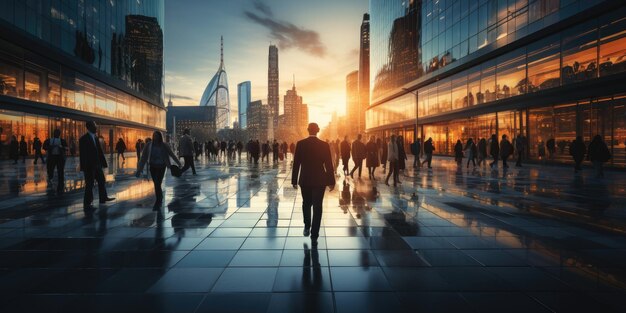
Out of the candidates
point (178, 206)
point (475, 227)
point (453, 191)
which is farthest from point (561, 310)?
point (453, 191)

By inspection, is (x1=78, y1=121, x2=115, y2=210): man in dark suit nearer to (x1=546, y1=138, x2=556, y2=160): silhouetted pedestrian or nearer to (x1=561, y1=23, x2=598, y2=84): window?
(x1=561, y1=23, x2=598, y2=84): window

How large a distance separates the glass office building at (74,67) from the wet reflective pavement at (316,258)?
23.9 meters

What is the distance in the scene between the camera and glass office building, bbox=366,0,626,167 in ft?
64.6

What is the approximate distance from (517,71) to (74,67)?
123ft

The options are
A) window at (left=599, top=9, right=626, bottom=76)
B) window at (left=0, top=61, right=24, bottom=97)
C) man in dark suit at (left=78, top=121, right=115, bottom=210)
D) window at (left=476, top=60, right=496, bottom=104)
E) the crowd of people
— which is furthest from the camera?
window at (left=476, top=60, right=496, bottom=104)

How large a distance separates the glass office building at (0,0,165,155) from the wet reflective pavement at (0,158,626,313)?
23.9 m

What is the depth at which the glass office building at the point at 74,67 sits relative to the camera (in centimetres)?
2625

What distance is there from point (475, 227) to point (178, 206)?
258 inches

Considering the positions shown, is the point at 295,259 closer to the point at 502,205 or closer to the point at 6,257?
the point at 6,257


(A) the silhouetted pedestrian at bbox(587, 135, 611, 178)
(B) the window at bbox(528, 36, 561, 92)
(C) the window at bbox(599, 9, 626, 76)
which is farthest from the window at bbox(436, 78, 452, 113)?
(A) the silhouetted pedestrian at bbox(587, 135, 611, 178)

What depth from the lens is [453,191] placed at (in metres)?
11.4

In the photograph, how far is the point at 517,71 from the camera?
26.7m

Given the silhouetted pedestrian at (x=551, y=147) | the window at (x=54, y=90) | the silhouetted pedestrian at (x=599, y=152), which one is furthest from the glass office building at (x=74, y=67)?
the silhouetted pedestrian at (x=551, y=147)

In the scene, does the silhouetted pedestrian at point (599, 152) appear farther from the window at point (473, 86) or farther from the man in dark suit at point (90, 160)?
the man in dark suit at point (90, 160)
